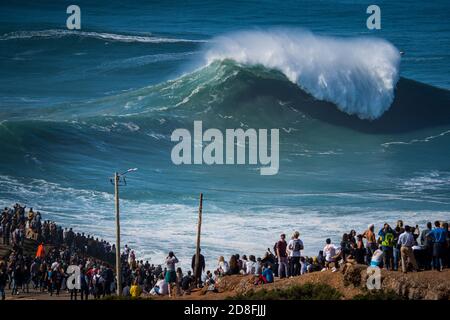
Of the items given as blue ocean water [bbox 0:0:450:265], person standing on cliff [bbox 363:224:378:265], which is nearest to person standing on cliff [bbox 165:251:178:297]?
person standing on cliff [bbox 363:224:378:265]

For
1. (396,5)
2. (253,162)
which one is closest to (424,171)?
(253,162)

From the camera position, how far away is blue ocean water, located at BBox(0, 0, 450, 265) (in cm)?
4275

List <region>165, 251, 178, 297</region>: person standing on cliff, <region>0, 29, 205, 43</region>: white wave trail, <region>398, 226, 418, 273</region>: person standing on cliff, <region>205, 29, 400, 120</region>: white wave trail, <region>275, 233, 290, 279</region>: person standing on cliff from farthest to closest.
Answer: <region>0, 29, 205, 43</region>: white wave trail
<region>205, 29, 400, 120</region>: white wave trail
<region>165, 251, 178, 297</region>: person standing on cliff
<region>275, 233, 290, 279</region>: person standing on cliff
<region>398, 226, 418, 273</region>: person standing on cliff

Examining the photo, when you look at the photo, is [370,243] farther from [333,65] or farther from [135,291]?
[333,65]

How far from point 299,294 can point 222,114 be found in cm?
2870

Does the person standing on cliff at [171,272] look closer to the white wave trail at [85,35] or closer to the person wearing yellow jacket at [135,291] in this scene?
the person wearing yellow jacket at [135,291]

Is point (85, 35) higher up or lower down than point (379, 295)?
higher up

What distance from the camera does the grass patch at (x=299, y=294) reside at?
26.9 meters

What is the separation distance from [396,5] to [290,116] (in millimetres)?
31125

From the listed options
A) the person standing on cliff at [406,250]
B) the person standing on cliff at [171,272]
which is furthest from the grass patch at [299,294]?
the person standing on cliff at [171,272]

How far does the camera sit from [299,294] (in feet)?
88.8

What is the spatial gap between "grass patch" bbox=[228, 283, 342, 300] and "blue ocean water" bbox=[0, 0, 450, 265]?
1025 centimetres

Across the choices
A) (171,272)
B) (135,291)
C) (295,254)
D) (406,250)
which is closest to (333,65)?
(295,254)

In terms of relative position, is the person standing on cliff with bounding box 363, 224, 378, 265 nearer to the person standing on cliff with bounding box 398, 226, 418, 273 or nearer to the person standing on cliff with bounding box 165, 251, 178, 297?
the person standing on cliff with bounding box 398, 226, 418, 273
